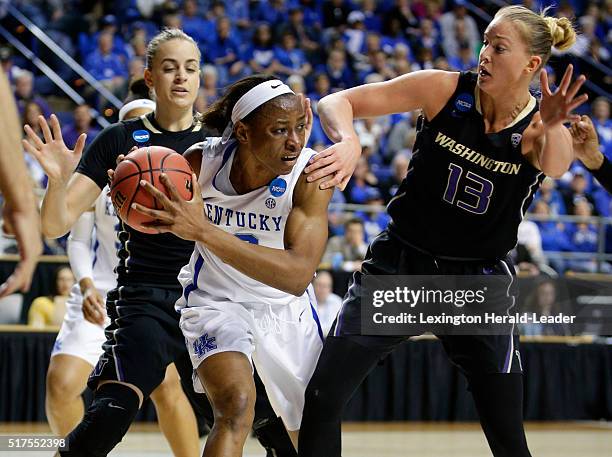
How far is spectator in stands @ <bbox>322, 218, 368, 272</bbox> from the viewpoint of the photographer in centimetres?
932

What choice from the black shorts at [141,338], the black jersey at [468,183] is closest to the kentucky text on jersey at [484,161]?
the black jersey at [468,183]

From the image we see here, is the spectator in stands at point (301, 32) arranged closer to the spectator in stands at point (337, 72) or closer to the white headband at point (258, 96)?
the spectator in stands at point (337, 72)

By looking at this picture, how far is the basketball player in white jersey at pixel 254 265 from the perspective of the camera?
3.52 meters

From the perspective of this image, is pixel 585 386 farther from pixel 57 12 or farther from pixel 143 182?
pixel 57 12

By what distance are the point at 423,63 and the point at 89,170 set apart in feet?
34.8

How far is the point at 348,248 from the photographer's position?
9391mm

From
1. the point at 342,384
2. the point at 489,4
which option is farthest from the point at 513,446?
the point at 489,4

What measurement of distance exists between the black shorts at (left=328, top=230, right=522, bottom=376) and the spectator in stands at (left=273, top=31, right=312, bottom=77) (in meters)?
9.55

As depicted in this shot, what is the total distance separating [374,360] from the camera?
382 cm

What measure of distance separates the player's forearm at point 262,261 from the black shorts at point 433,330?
350 millimetres

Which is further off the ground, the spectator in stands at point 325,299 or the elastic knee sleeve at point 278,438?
the spectator in stands at point 325,299

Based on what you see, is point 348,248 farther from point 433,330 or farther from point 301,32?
point 301,32

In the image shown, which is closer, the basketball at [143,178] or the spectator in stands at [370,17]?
the basketball at [143,178]

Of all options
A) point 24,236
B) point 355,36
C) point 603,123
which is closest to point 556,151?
point 24,236
